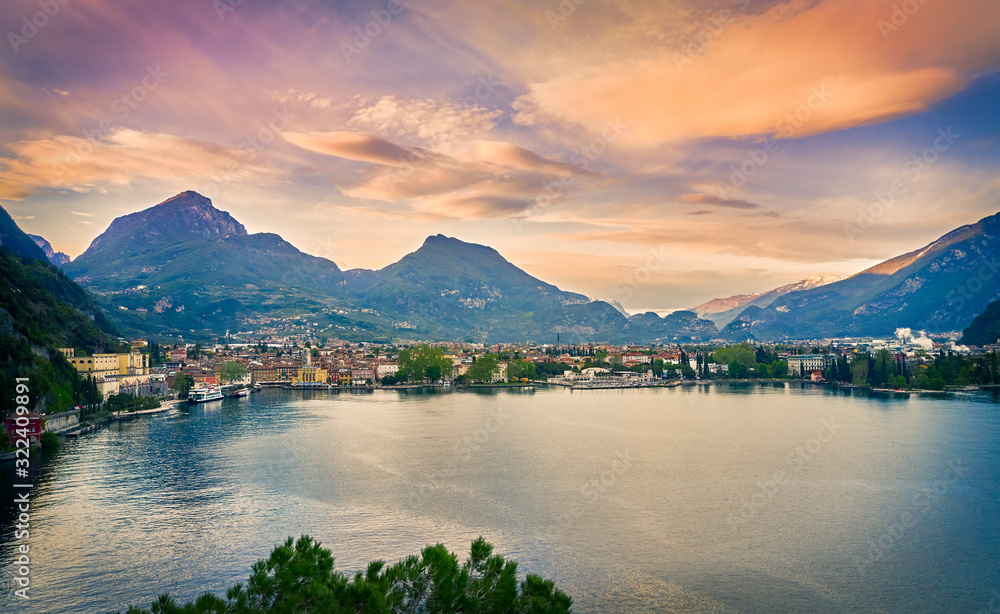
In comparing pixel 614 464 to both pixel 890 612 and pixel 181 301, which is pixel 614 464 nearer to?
pixel 890 612

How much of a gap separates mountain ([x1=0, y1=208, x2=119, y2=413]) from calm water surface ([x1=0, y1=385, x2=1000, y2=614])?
367 centimetres

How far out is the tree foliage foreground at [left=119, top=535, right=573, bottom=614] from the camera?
24.8 ft

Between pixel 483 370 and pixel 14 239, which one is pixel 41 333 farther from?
pixel 14 239

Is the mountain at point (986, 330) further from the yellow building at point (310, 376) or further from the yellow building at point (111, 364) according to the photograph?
the yellow building at point (111, 364)

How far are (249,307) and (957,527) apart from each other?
553 ft

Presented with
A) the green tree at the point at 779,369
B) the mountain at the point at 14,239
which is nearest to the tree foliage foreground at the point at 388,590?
the green tree at the point at 779,369

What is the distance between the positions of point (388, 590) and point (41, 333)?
39.2 m

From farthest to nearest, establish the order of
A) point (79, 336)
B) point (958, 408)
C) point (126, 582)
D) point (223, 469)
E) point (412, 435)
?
point (79, 336), point (958, 408), point (412, 435), point (223, 469), point (126, 582)

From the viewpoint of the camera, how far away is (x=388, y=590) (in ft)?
26.8

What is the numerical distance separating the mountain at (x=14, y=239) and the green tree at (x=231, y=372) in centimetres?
3505

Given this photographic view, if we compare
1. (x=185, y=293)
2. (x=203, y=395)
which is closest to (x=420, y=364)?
(x=203, y=395)

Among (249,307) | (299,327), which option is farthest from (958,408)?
(249,307)

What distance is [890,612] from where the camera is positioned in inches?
461

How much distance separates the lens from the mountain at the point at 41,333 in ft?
97.2
